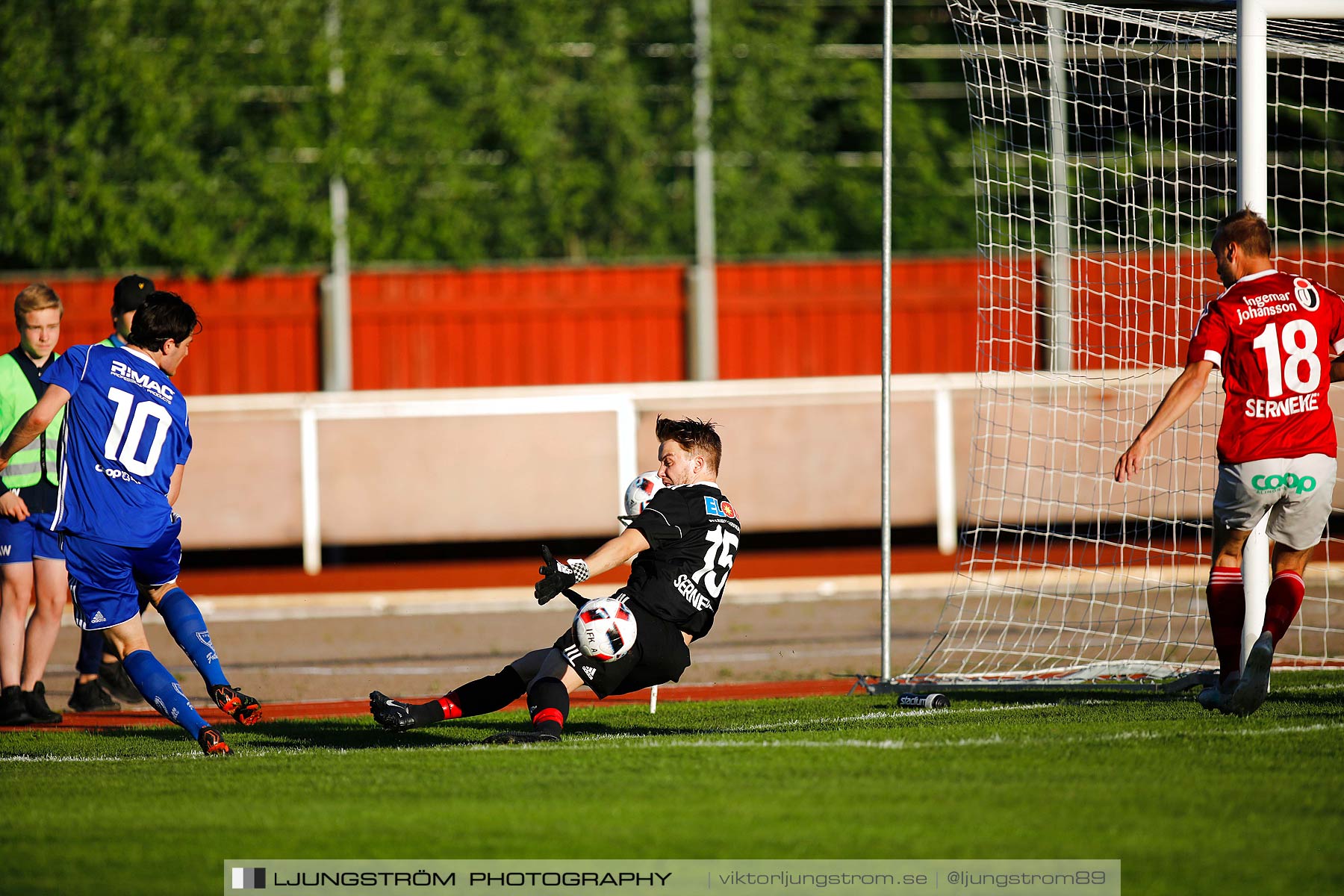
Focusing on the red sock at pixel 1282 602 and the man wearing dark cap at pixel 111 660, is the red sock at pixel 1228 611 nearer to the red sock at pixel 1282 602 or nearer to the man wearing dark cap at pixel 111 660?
the red sock at pixel 1282 602

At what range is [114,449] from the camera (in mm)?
5953

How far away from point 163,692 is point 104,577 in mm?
560

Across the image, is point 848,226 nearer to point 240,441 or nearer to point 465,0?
point 465,0

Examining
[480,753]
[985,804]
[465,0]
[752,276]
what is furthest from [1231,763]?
[465,0]

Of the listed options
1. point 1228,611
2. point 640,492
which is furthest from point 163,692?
point 1228,611

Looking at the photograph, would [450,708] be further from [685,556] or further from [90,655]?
[90,655]

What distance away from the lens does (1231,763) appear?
5.12 metres

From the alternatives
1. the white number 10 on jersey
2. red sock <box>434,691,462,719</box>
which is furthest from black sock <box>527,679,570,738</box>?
the white number 10 on jersey

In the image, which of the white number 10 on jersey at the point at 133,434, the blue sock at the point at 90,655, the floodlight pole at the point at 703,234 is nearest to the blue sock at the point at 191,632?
the white number 10 on jersey at the point at 133,434

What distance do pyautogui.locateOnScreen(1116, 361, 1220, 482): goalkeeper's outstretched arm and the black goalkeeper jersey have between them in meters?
1.69

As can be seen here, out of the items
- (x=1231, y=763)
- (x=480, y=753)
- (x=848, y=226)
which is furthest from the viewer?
(x=848, y=226)

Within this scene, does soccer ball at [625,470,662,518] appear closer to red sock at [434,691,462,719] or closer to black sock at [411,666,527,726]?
black sock at [411,666,527,726]

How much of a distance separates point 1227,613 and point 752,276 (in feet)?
54.7

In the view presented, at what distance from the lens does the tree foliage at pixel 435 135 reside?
21.8 meters
